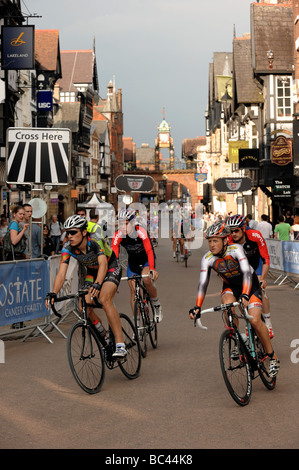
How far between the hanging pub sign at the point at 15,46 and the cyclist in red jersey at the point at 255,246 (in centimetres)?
2273

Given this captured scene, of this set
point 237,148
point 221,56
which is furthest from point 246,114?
point 221,56

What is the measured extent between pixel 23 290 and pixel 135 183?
30.9 meters

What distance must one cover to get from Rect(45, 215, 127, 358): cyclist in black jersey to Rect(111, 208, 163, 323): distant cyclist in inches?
60.3

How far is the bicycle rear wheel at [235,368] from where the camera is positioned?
719 centimetres

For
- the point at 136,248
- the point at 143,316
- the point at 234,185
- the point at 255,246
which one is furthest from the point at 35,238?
the point at 234,185

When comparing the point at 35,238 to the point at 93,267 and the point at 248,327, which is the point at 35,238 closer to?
the point at 93,267

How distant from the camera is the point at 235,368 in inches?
290

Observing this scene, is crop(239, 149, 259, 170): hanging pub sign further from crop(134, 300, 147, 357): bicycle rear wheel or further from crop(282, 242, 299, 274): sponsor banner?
crop(134, 300, 147, 357): bicycle rear wheel

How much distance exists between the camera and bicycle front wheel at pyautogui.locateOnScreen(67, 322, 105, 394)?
7.83 m

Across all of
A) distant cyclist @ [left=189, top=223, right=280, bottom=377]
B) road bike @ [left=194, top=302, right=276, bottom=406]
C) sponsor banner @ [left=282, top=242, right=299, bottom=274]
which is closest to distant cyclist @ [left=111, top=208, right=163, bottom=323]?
distant cyclist @ [left=189, top=223, right=280, bottom=377]

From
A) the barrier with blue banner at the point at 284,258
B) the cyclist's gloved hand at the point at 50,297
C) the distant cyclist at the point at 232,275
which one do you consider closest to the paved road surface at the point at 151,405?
the distant cyclist at the point at 232,275

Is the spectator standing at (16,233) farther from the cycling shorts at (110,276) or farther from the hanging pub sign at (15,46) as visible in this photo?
the hanging pub sign at (15,46)
